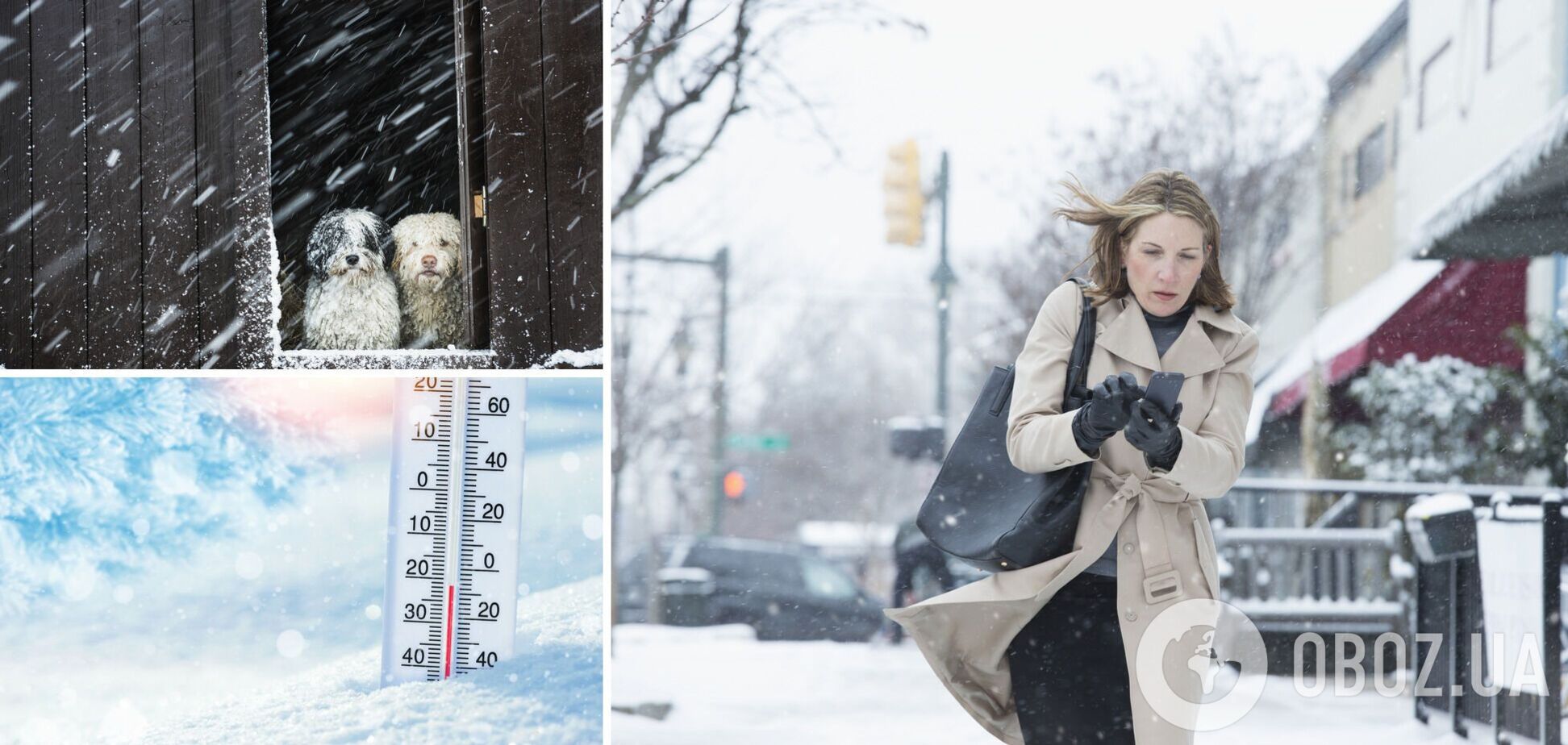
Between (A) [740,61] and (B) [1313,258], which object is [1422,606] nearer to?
(A) [740,61]

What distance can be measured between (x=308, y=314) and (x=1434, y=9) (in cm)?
1407

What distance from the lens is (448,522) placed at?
302 centimetres

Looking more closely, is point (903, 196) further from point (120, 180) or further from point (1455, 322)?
point (120, 180)

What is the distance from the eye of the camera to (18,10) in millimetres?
2762

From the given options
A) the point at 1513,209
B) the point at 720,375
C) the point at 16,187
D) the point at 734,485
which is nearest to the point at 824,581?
the point at 720,375

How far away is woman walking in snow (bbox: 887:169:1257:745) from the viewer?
2529mm

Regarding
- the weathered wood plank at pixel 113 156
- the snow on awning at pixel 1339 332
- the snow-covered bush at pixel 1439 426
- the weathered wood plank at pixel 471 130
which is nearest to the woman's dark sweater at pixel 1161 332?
the weathered wood plank at pixel 471 130

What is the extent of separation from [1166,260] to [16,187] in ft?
8.61

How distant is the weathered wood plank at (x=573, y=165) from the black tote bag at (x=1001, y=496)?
966 millimetres

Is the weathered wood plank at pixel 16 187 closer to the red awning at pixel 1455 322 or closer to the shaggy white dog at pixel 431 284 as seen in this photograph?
the shaggy white dog at pixel 431 284

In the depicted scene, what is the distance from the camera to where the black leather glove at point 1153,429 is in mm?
2262

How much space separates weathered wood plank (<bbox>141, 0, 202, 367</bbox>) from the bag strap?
202 centimetres

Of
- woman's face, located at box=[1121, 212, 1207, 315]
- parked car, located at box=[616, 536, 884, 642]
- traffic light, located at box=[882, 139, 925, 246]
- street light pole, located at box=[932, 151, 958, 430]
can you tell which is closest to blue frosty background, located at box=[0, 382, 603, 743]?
woman's face, located at box=[1121, 212, 1207, 315]

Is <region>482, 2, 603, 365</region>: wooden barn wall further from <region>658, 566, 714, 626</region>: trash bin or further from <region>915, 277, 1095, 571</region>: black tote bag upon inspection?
<region>658, 566, 714, 626</region>: trash bin
